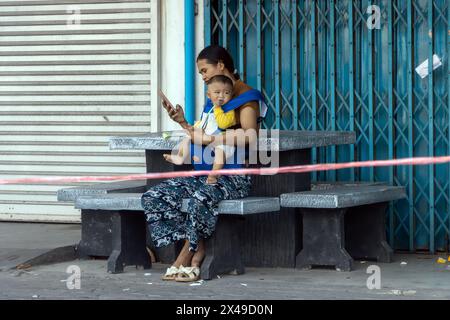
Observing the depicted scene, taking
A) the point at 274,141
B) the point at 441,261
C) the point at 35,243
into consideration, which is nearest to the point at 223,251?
the point at 274,141

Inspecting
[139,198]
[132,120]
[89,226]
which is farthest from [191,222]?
[132,120]

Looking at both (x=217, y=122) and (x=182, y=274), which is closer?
(x=182, y=274)

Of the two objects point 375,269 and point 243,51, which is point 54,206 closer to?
point 243,51

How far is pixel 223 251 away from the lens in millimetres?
8125

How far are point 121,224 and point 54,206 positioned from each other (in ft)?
9.60

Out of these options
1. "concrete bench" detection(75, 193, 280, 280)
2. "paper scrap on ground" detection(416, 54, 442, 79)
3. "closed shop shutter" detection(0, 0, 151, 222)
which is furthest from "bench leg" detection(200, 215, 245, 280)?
"closed shop shutter" detection(0, 0, 151, 222)

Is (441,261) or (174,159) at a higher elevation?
(174,159)

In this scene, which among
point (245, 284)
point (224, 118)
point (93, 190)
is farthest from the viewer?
point (93, 190)

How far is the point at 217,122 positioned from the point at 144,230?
110 centimetres

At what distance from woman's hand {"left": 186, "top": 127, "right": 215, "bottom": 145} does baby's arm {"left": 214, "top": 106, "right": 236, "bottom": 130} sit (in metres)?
0.15

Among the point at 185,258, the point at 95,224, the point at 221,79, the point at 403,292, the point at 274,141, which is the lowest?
the point at 403,292

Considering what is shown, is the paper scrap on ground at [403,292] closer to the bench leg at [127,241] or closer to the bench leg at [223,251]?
the bench leg at [223,251]

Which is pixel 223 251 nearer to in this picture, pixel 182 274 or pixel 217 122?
pixel 182 274

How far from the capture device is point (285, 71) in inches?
388
